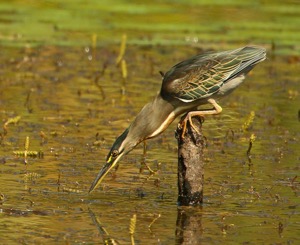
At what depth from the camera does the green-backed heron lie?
30.0 ft

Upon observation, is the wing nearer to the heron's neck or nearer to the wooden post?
the heron's neck

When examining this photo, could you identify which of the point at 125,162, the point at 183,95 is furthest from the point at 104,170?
the point at 125,162

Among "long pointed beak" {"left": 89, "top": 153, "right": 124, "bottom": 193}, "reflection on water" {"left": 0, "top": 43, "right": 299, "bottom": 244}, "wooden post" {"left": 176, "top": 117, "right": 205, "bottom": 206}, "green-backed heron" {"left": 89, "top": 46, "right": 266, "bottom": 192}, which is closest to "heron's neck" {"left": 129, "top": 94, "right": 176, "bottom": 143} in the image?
"green-backed heron" {"left": 89, "top": 46, "right": 266, "bottom": 192}

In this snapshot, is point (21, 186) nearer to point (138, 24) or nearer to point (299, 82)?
point (299, 82)

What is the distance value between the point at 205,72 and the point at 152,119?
697mm

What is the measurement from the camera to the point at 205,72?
947 centimetres

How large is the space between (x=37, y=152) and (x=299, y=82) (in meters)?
5.47

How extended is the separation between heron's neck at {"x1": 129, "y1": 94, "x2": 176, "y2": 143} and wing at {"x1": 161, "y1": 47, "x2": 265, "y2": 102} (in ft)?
0.33

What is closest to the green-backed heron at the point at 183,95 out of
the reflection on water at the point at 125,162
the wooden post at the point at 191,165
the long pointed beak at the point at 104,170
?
the long pointed beak at the point at 104,170

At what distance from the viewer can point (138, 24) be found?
1805 centimetres

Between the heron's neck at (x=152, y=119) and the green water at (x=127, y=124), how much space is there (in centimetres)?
65

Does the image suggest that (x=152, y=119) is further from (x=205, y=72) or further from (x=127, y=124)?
(x=127, y=124)

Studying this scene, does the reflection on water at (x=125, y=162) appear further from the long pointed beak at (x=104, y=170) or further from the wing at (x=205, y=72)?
the wing at (x=205, y=72)

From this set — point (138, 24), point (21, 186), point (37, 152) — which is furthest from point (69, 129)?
point (138, 24)
